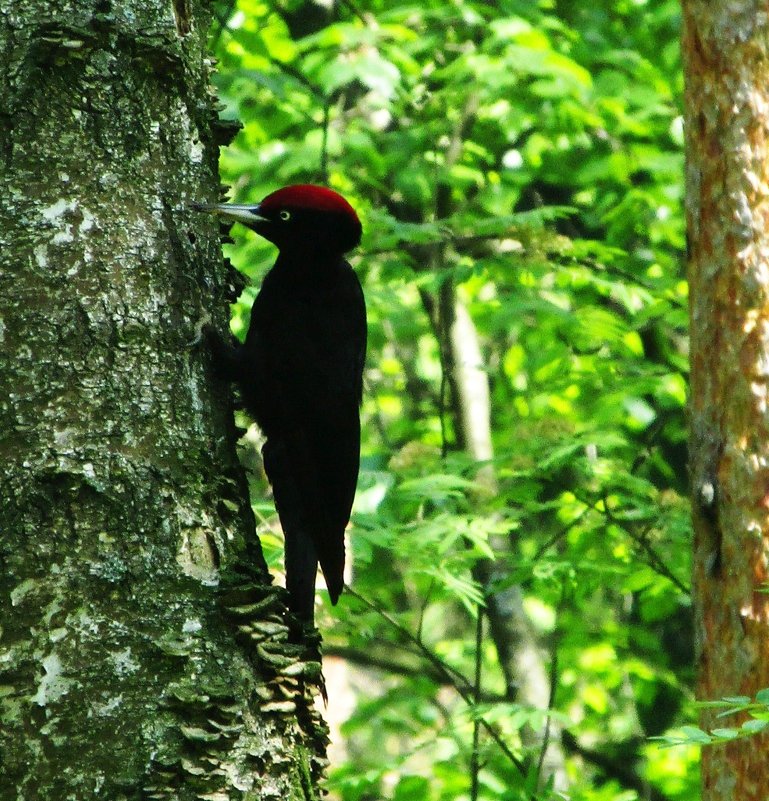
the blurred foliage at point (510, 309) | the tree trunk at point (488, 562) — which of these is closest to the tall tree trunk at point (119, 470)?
the blurred foliage at point (510, 309)

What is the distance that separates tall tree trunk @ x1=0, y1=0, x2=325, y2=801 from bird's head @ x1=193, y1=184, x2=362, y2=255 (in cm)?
86

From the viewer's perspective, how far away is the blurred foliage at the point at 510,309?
159 inches

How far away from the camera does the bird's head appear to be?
10.6 ft

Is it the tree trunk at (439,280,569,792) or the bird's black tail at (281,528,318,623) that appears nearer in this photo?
the bird's black tail at (281,528,318,623)

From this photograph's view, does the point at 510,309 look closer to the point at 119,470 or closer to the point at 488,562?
the point at 488,562

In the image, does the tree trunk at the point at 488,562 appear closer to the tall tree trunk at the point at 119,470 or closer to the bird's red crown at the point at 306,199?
the bird's red crown at the point at 306,199

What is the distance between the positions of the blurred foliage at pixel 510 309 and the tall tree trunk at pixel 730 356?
0.44 metres


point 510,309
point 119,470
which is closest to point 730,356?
point 510,309

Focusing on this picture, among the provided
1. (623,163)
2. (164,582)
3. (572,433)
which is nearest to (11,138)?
(164,582)

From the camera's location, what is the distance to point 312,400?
10.3 feet

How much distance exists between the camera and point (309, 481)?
303 cm

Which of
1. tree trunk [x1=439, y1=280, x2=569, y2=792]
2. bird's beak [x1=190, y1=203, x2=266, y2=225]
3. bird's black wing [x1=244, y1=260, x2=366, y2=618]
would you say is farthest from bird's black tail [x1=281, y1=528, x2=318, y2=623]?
tree trunk [x1=439, y1=280, x2=569, y2=792]

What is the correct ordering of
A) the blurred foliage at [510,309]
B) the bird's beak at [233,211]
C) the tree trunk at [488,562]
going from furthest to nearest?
the tree trunk at [488,562] < the blurred foliage at [510,309] < the bird's beak at [233,211]

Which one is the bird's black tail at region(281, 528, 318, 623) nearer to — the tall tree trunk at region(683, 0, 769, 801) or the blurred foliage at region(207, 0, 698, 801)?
the blurred foliage at region(207, 0, 698, 801)
